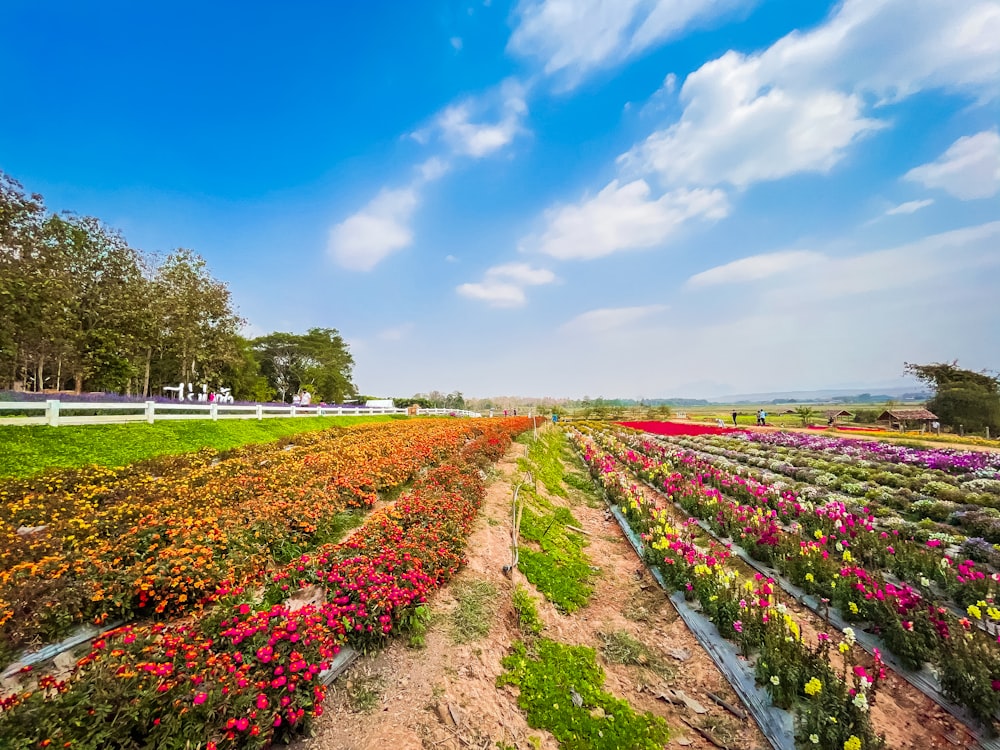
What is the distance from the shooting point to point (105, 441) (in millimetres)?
10609

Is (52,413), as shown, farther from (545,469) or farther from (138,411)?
(545,469)

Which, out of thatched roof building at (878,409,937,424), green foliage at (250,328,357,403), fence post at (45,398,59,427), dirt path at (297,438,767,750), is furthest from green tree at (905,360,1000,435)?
green foliage at (250,328,357,403)

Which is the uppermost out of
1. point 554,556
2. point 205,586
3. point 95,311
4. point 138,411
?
point 95,311

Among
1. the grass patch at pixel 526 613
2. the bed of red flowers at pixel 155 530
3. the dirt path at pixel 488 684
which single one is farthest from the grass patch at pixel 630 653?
the bed of red flowers at pixel 155 530

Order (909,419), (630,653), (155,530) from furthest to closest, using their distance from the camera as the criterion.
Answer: (909,419), (155,530), (630,653)

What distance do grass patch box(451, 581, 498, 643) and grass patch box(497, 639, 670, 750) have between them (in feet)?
1.42

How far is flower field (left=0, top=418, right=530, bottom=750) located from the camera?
2.50 meters

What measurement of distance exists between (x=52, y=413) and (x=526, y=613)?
12619 mm

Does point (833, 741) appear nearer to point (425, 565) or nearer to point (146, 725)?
point (425, 565)

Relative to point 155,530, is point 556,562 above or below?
below

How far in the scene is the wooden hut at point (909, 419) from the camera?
3247 centimetres

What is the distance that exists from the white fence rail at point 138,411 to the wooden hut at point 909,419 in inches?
1662

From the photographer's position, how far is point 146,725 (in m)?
2.45

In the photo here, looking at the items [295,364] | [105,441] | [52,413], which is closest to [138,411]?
[52,413]
